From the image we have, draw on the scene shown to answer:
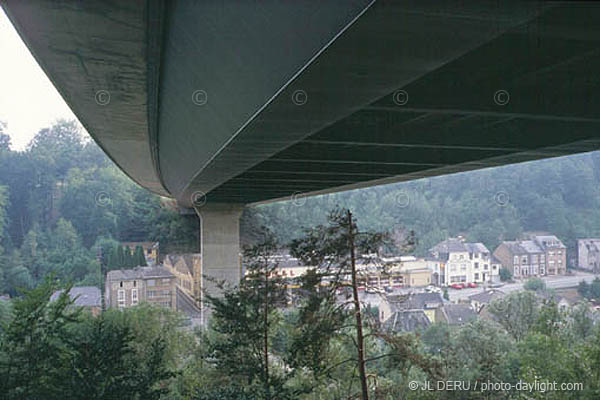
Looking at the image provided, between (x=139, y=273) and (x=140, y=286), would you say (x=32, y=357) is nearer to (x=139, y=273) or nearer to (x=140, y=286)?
(x=140, y=286)

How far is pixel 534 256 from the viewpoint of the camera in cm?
1712

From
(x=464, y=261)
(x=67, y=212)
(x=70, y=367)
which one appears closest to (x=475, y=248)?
(x=464, y=261)

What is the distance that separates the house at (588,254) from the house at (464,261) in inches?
163

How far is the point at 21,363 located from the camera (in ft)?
27.4

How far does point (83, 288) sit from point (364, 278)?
31999 millimetres

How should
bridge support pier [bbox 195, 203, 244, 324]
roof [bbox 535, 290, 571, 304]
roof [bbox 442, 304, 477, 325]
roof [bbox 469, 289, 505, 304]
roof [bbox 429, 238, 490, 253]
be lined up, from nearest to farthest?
roof [bbox 429, 238, 490, 253] < roof [bbox 535, 290, 571, 304] < roof [bbox 469, 289, 505, 304] < roof [bbox 442, 304, 477, 325] < bridge support pier [bbox 195, 203, 244, 324]

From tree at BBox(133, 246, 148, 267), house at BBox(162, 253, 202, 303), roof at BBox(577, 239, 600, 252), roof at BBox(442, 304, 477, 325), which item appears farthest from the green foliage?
tree at BBox(133, 246, 148, 267)

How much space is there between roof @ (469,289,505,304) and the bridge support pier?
1462cm

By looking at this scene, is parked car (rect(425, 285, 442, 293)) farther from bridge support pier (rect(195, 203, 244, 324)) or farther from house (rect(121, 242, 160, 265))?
house (rect(121, 242, 160, 265))

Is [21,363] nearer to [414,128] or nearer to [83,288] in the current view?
[414,128]

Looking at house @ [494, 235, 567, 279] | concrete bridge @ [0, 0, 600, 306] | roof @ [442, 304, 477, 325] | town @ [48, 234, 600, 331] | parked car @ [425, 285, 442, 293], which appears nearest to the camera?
concrete bridge @ [0, 0, 600, 306]

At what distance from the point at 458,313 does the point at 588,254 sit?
10707 mm

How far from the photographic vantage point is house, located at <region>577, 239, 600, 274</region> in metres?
14.3

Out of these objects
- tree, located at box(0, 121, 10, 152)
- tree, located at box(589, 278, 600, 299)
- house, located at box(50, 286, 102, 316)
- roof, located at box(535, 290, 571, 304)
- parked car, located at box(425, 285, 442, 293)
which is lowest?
house, located at box(50, 286, 102, 316)
